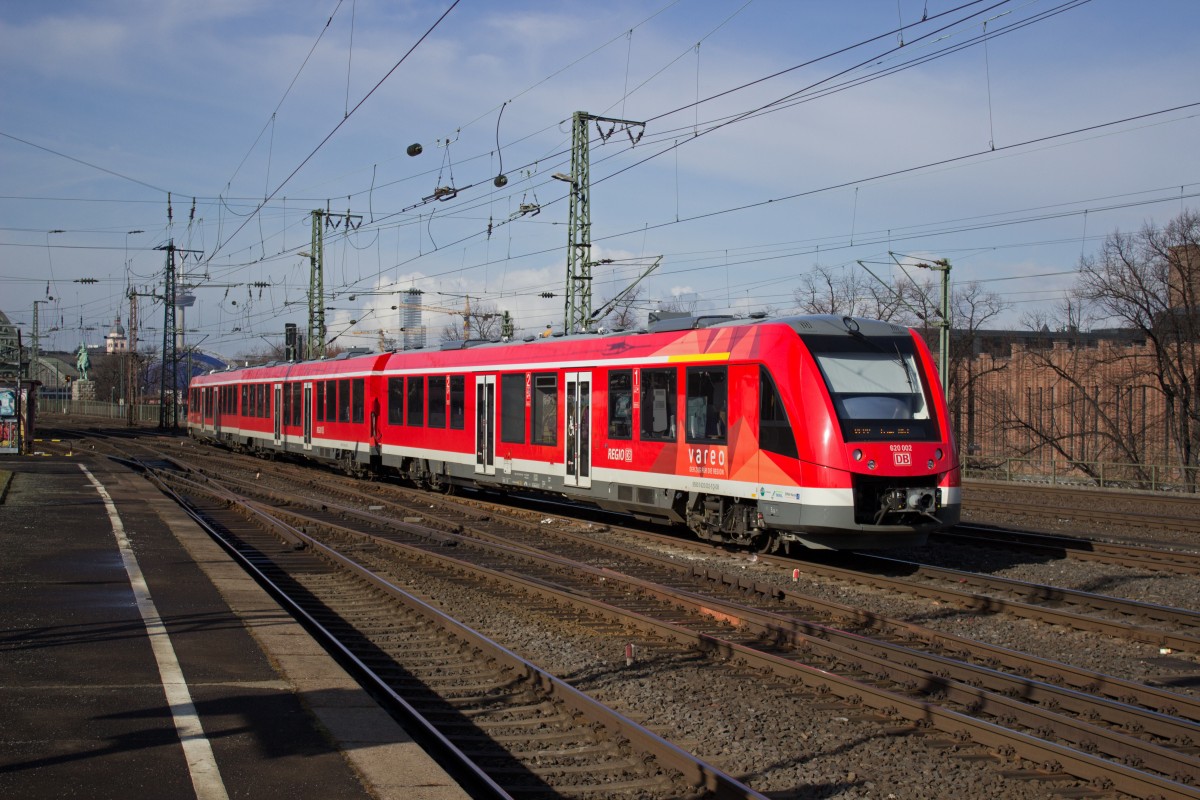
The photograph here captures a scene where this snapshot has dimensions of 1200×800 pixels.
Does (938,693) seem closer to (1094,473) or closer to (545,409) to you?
(545,409)

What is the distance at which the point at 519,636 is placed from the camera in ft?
33.1

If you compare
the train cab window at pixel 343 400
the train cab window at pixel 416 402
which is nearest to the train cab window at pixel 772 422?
the train cab window at pixel 416 402

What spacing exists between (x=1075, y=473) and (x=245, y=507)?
31.9 metres

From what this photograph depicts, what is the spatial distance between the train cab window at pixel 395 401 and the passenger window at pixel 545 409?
692cm

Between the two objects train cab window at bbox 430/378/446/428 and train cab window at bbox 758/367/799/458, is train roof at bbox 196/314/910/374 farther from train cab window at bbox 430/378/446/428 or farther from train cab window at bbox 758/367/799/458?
train cab window at bbox 430/378/446/428

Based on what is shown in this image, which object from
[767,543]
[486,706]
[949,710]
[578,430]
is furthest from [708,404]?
[949,710]

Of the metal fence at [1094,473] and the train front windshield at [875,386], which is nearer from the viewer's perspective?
the train front windshield at [875,386]

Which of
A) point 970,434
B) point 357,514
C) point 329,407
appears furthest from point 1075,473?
point 357,514

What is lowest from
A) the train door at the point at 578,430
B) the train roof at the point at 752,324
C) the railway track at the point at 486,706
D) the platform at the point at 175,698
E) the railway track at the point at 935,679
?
the railway track at the point at 486,706

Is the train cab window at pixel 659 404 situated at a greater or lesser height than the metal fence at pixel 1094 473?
greater

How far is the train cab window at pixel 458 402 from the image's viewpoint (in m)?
21.7

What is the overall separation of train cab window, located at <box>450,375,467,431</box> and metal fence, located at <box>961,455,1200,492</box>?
54.3 feet

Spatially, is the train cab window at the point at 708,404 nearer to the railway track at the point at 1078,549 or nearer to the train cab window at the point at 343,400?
the railway track at the point at 1078,549

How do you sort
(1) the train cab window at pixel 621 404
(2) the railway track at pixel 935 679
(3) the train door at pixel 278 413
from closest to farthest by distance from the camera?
1. (2) the railway track at pixel 935 679
2. (1) the train cab window at pixel 621 404
3. (3) the train door at pixel 278 413
